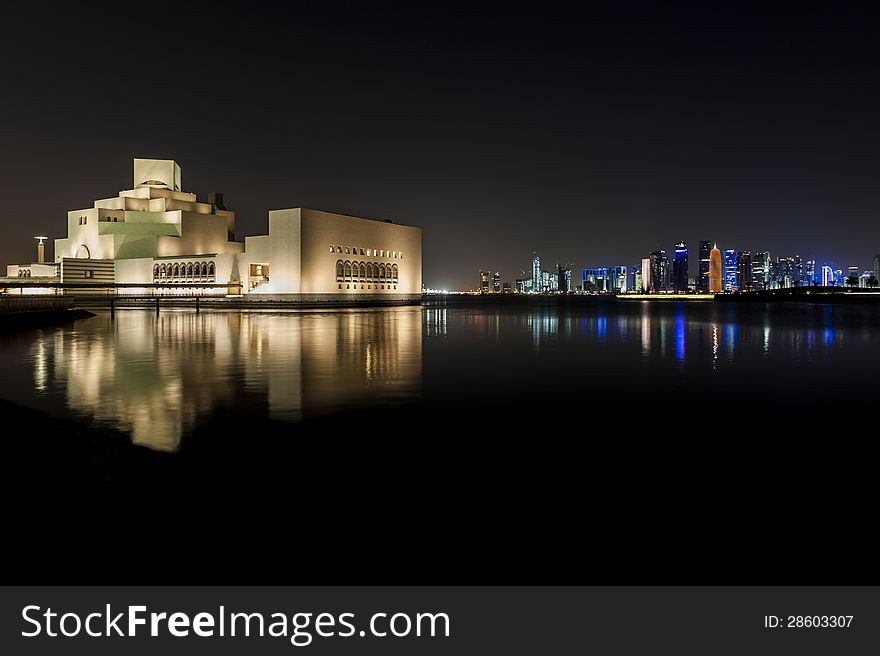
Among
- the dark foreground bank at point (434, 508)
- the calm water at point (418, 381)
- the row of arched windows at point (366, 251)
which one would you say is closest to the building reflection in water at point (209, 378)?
the calm water at point (418, 381)

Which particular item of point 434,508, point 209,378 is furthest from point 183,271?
point 434,508

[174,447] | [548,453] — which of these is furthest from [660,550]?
[174,447]

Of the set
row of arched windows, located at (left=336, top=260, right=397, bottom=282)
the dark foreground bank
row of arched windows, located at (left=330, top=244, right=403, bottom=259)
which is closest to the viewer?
the dark foreground bank

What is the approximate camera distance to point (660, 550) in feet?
12.6

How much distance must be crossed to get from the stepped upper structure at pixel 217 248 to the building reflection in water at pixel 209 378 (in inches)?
2294

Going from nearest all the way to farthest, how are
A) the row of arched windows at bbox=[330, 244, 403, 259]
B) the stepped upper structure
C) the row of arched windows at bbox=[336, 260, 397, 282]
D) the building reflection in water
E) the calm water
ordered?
the building reflection in water, the calm water, the stepped upper structure, the row of arched windows at bbox=[330, 244, 403, 259], the row of arched windows at bbox=[336, 260, 397, 282]

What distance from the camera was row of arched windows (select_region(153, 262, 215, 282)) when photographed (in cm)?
8438

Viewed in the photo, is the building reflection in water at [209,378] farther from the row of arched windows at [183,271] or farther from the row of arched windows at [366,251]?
the row of arched windows at [183,271]

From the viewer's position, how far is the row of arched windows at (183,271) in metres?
84.4

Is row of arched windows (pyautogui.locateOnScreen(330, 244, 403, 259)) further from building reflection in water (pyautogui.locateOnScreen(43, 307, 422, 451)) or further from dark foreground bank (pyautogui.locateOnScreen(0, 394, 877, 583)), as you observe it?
dark foreground bank (pyautogui.locateOnScreen(0, 394, 877, 583))

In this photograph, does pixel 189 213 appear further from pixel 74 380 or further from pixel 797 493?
pixel 797 493

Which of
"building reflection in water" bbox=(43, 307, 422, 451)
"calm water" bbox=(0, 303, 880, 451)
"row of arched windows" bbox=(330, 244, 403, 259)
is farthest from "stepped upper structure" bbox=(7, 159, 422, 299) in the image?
"calm water" bbox=(0, 303, 880, 451)

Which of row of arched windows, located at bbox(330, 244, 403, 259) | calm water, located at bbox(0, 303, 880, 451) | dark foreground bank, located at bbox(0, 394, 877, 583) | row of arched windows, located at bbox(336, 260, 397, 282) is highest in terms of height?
row of arched windows, located at bbox(330, 244, 403, 259)

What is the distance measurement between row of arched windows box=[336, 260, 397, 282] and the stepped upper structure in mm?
144
